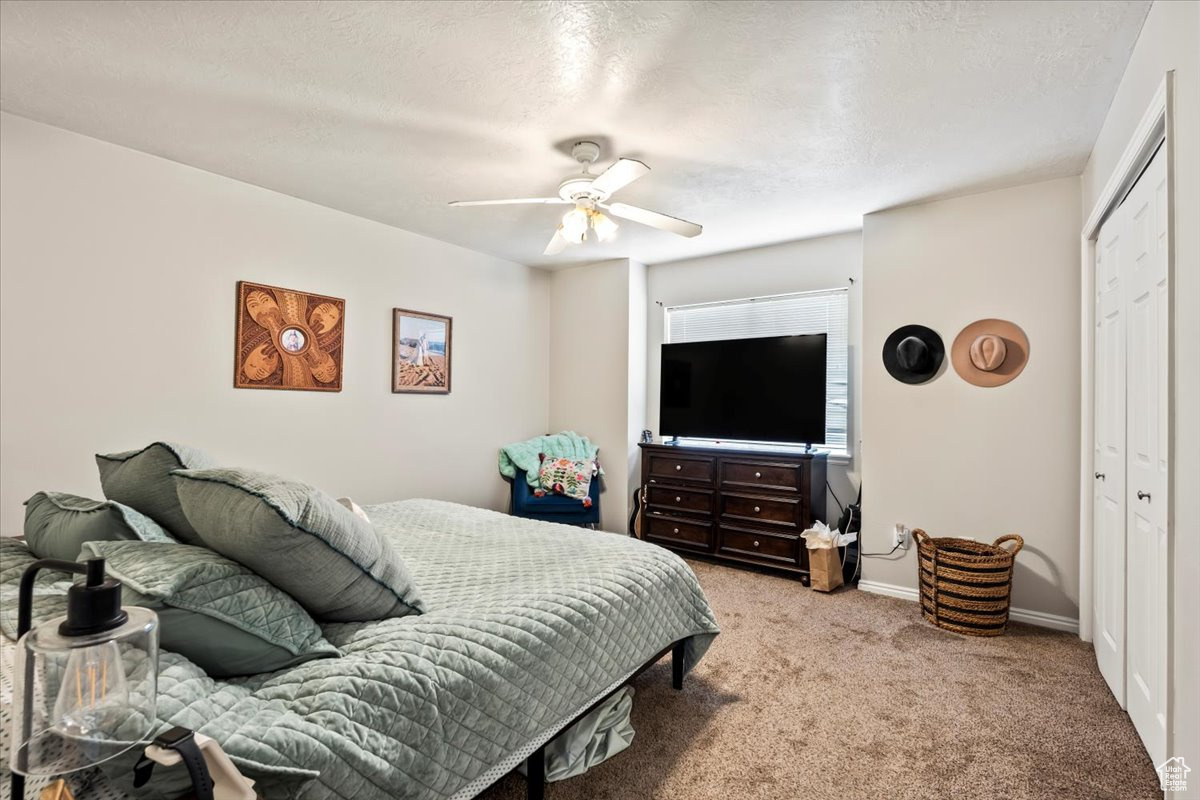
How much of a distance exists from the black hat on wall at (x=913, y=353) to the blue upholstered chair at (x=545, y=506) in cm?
254

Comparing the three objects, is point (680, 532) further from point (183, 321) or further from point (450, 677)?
point (183, 321)

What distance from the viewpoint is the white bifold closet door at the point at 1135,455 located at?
178 centimetres

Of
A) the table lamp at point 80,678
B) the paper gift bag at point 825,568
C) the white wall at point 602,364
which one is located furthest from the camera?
the white wall at point 602,364

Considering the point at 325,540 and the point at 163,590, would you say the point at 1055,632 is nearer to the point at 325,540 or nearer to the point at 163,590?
the point at 325,540

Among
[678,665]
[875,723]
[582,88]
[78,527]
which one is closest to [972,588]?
[875,723]

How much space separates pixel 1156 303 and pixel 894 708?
5.65 ft

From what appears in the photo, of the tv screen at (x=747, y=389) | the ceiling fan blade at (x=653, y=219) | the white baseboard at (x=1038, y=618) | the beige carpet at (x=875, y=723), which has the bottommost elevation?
the beige carpet at (x=875, y=723)

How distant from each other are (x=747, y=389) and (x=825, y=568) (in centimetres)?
140

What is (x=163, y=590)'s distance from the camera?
1067 millimetres

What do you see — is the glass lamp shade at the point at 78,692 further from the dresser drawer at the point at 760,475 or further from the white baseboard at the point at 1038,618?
the white baseboard at the point at 1038,618

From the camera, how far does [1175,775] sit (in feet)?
4.77

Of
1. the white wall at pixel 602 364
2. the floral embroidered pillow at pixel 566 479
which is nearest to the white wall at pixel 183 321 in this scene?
the floral embroidered pillow at pixel 566 479

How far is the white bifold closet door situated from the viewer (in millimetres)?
1779

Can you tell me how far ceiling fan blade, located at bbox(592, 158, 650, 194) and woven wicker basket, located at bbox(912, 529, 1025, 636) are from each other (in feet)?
8.46
